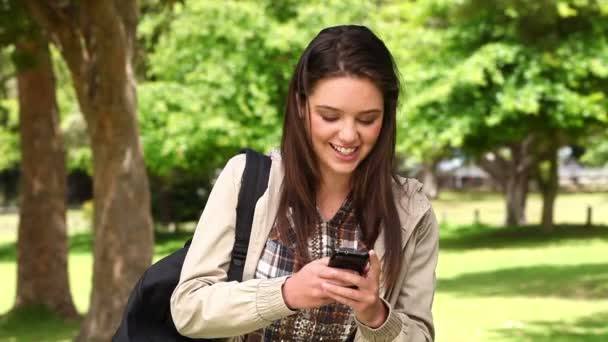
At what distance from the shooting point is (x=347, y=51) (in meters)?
2.95

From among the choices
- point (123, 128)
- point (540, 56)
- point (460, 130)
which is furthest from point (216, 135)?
point (123, 128)

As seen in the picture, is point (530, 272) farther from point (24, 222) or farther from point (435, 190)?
point (435, 190)

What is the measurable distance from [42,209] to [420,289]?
1469 centimetres

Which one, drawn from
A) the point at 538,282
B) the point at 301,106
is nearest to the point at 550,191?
the point at 538,282

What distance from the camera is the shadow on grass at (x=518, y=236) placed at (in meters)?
31.7

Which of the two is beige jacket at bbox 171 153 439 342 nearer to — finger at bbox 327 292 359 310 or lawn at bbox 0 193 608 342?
finger at bbox 327 292 359 310

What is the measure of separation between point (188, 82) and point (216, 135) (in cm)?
201

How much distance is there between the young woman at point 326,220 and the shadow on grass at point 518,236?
92.7ft

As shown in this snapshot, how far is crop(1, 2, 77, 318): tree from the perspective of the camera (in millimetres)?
16703

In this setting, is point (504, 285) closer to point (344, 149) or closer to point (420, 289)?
point (420, 289)

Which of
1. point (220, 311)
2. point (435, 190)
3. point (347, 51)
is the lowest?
point (435, 190)

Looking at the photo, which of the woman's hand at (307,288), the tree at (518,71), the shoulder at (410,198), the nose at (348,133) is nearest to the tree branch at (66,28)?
the shoulder at (410,198)

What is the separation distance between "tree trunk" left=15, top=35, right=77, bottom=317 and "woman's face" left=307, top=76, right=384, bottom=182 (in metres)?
14.3

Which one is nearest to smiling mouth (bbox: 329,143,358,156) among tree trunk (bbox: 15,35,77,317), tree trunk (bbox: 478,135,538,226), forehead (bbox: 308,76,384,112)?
forehead (bbox: 308,76,384,112)
